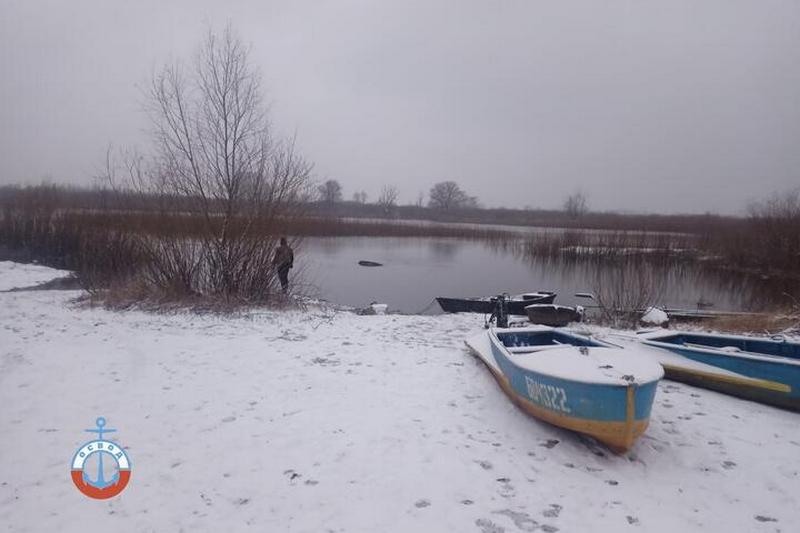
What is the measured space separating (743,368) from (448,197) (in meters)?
85.8

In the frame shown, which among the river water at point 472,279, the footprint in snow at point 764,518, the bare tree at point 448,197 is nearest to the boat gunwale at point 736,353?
the footprint in snow at point 764,518

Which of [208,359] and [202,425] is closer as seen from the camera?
[202,425]

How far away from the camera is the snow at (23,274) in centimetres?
1301

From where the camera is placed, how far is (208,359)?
587 centimetres

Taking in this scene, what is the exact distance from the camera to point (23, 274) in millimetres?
14602

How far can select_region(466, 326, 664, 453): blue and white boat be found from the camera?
3756 mm

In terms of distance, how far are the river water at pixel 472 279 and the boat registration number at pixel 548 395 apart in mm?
8268

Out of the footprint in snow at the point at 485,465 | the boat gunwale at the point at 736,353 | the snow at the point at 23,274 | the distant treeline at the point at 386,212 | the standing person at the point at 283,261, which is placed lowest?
the snow at the point at 23,274

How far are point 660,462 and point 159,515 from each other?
384 centimetres

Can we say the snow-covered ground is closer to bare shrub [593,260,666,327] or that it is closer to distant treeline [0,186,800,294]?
distant treeline [0,186,800,294]

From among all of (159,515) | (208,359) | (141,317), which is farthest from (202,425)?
(141,317)

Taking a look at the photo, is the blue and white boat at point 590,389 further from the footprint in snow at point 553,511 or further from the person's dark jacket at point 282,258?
the person's dark jacket at point 282,258

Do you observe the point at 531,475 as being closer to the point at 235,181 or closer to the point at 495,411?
the point at 495,411

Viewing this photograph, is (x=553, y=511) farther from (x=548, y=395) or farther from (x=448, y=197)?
(x=448, y=197)
